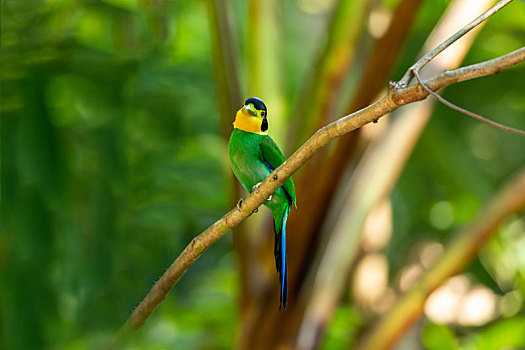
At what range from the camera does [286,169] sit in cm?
31

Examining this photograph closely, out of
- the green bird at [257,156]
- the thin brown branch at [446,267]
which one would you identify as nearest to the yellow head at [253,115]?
the green bird at [257,156]

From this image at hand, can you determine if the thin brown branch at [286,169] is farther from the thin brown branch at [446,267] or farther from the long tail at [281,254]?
the thin brown branch at [446,267]

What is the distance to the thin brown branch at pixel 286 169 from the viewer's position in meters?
0.27

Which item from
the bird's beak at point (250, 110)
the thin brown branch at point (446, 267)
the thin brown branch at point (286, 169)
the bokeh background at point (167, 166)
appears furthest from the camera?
the thin brown branch at point (446, 267)

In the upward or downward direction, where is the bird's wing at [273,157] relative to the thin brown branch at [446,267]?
downward

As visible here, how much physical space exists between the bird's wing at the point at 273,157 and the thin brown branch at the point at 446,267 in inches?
38.4

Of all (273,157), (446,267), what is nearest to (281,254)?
(273,157)

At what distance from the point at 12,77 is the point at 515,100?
1.89 m

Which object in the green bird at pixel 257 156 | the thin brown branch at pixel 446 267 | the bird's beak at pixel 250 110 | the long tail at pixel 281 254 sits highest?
the thin brown branch at pixel 446 267

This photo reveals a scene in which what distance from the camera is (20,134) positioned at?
0.85 metres

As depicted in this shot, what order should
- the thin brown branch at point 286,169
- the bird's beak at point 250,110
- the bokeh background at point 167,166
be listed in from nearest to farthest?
the thin brown branch at point 286,169
the bird's beak at point 250,110
the bokeh background at point 167,166

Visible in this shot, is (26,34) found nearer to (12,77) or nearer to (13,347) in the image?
(12,77)

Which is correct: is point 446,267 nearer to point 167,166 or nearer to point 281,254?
point 167,166

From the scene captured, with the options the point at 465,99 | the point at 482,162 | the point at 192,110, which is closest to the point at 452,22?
the point at 192,110
